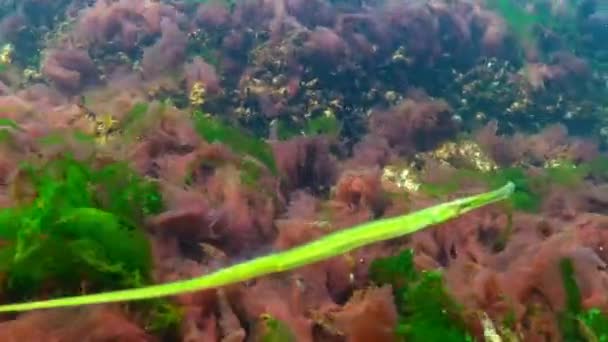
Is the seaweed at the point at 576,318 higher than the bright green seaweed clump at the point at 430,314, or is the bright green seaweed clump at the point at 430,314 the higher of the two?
the bright green seaweed clump at the point at 430,314

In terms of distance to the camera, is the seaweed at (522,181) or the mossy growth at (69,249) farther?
the seaweed at (522,181)

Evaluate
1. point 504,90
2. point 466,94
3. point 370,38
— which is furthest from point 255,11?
point 504,90

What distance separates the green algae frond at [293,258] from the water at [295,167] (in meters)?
0.03

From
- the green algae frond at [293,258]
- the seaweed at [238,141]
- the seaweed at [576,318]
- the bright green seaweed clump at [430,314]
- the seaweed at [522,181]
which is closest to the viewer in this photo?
the green algae frond at [293,258]

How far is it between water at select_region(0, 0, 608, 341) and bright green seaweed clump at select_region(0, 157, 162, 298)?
10 mm

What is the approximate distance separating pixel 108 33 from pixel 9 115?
422cm

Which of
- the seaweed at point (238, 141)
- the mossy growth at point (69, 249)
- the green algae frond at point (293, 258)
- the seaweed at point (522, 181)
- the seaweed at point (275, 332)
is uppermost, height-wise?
the green algae frond at point (293, 258)

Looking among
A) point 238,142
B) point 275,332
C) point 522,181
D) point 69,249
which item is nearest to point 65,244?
point 69,249

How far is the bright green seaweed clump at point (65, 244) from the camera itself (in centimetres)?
247

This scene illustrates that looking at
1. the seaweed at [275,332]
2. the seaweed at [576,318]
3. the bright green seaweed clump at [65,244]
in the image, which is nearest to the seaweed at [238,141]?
the bright green seaweed clump at [65,244]

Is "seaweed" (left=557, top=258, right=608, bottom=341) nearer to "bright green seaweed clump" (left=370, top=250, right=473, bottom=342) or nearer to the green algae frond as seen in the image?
"bright green seaweed clump" (left=370, top=250, right=473, bottom=342)

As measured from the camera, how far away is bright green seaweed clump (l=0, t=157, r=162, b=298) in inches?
97.3

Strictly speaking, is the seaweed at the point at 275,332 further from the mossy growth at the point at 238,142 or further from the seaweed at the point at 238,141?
the seaweed at the point at 238,141

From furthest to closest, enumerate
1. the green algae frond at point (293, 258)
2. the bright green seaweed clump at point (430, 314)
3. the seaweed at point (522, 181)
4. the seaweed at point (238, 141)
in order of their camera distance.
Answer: the seaweed at point (238, 141)
the seaweed at point (522, 181)
the bright green seaweed clump at point (430, 314)
the green algae frond at point (293, 258)
